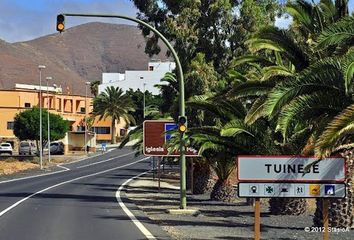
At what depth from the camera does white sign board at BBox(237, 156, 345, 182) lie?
1143cm

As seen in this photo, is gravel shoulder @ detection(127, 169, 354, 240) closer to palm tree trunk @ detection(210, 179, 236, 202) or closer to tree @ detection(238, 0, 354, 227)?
palm tree trunk @ detection(210, 179, 236, 202)

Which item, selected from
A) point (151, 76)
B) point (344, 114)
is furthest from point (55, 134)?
point (151, 76)

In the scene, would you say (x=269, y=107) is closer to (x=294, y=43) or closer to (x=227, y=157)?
(x=294, y=43)

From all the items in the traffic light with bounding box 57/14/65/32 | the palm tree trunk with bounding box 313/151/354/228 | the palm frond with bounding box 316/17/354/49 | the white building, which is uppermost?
the white building

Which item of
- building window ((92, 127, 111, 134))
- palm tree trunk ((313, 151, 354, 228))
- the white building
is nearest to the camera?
palm tree trunk ((313, 151, 354, 228))

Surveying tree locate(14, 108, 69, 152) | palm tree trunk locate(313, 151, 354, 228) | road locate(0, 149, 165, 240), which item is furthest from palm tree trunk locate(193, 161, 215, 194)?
tree locate(14, 108, 69, 152)

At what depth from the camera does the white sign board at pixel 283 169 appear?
1143cm

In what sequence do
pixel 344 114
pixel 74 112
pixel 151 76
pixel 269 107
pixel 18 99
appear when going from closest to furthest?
1. pixel 344 114
2. pixel 269 107
3. pixel 18 99
4. pixel 74 112
5. pixel 151 76

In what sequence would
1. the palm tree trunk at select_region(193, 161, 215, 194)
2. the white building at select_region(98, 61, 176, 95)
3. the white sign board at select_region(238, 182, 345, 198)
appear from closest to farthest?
the white sign board at select_region(238, 182, 345, 198), the palm tree trunk at select_region(193, 161, 215, 194), the white building at select_region(98, 61, 176, 95)

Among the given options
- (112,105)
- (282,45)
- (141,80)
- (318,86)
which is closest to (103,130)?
(112,105)

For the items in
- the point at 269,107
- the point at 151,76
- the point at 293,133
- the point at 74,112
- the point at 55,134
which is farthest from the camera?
the point at 151,76

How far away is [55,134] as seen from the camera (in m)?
73.1

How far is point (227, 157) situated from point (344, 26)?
10.1 meters

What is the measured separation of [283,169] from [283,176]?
129 mm
